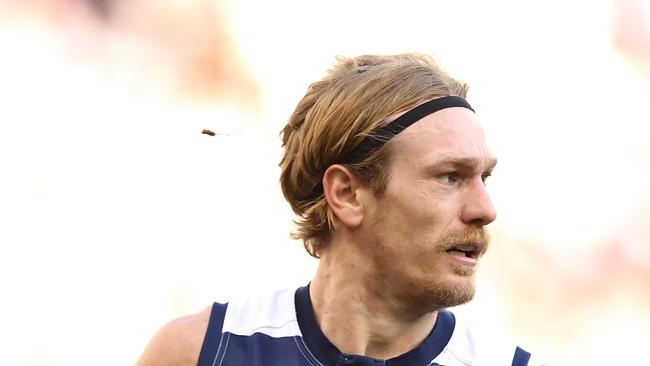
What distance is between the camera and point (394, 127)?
3.73 meters

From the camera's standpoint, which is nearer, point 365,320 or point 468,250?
point 468,250

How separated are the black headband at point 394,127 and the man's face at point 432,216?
2 centimetres

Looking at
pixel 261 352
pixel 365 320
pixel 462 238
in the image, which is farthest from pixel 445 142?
pixel 261 352

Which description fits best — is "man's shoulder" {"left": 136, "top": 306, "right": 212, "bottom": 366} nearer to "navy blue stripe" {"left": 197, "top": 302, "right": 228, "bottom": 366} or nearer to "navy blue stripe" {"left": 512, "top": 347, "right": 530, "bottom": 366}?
"navy blue stripe" {"left": 197, "top": 302, "right": 228, "bottom": 366}

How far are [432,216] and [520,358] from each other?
0.62 meters

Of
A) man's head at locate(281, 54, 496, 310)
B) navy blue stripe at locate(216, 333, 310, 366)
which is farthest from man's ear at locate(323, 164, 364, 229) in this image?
navy blue stripe at locate(216, 333, 310, 366)

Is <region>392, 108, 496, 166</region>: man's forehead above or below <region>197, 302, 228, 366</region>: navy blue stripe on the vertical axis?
above

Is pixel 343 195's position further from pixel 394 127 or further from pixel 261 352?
pixel 261 352

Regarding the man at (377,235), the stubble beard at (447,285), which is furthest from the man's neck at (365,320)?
the stubble beard at (447,285)

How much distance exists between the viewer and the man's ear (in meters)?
3.76

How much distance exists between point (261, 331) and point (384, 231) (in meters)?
0.63

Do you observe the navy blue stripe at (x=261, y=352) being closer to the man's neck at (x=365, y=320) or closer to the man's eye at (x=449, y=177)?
the man's neck at (x=365, y=320)

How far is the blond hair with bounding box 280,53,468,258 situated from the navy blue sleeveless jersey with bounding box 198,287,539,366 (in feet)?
0.96

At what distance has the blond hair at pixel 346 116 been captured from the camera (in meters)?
3.76
